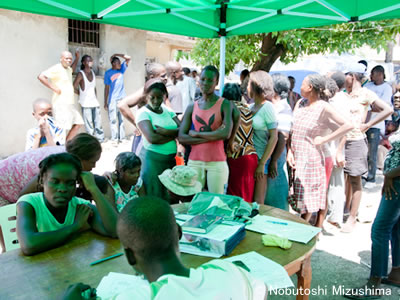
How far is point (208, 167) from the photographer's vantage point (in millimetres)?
3510

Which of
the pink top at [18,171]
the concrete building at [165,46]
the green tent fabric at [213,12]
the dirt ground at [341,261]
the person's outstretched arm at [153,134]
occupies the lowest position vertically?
the dirt ground at [341,261]

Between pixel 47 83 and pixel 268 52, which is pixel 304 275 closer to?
pixel 47 83

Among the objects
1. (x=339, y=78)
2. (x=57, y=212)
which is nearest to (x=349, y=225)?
(x=339, y=78)

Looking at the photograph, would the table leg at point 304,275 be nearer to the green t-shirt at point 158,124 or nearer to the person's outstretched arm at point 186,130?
the person's outstretched arm at point 186,130

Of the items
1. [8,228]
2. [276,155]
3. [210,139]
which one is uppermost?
[210,139]

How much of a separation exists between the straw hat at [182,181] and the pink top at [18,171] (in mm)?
959

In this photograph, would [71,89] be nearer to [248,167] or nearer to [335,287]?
[248,167]

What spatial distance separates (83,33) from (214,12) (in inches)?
197

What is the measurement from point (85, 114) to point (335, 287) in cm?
657

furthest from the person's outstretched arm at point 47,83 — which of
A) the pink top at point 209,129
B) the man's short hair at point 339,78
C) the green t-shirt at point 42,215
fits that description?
the green t-shirt at point 42,215

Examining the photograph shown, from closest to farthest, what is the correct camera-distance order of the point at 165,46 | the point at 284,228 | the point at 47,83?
1. the point at 284,228
2. the point at 47,83
3. the point at 165,46

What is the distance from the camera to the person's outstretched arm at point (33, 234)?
6.19 feet

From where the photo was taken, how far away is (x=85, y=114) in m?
8.29

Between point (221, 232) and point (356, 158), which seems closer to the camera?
point (221, 232)
